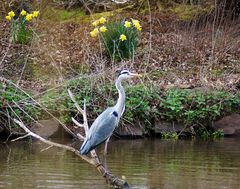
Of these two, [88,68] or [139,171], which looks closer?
[139,171]

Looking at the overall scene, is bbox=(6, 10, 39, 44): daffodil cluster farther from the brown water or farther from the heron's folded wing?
the heron's folded wing

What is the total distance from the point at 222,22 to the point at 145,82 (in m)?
3.50

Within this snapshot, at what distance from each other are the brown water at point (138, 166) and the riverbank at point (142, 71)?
78cm

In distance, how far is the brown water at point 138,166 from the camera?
817 centimetres

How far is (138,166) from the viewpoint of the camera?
9.43 m

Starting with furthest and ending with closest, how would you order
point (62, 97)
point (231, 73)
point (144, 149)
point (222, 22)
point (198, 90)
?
point (222, 22)
point (231, 73)
point (198, 90)
point (62, 97)
point (144, 149)

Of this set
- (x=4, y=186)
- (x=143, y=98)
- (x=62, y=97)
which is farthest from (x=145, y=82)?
(x=4, y=186)

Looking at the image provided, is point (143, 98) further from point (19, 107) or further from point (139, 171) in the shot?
point (139, 171)

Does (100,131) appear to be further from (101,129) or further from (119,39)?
(119,39)

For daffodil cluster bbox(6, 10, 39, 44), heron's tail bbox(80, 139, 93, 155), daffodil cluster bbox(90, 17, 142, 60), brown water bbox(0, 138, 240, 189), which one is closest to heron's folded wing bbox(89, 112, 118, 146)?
heron's tail bbox(80, 139, 93, 155)

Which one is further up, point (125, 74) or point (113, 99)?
point (125, 74)

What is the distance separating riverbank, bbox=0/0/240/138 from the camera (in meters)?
12.5

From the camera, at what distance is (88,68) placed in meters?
14.1

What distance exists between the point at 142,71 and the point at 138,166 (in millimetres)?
Answer: 5069
